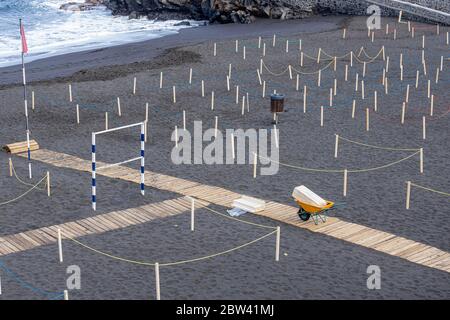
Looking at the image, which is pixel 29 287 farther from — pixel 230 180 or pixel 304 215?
pixel 230 180

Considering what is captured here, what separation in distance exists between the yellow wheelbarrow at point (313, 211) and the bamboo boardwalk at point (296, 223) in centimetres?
17

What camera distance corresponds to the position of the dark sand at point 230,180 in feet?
55.5

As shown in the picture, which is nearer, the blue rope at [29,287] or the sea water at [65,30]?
the blue rope at [29,287]

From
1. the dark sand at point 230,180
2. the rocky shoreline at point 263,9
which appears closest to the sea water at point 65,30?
the rocky shoreline at point 263,9

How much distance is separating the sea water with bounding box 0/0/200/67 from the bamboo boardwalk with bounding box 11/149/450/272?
29367 mm

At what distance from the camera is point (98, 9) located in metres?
83.5

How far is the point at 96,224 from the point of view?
801 inches

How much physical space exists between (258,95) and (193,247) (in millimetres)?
19055

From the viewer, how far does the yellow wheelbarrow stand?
19797 mm

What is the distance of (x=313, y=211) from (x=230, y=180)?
16.1 ft

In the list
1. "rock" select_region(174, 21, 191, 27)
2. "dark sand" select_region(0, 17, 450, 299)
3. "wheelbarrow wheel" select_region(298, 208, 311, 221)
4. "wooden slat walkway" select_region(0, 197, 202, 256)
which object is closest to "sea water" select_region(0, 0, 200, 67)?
"rock" select_region(174, 21, 191, 27)

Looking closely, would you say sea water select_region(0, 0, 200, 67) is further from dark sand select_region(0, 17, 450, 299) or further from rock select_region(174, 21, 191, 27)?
dark sand select_region(0, 17, 450, 299)

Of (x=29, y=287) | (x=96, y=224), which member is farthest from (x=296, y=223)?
(x=29, y=287)

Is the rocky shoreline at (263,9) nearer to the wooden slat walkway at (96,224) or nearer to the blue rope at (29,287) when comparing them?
the wooden slat walkway at (96,224)
